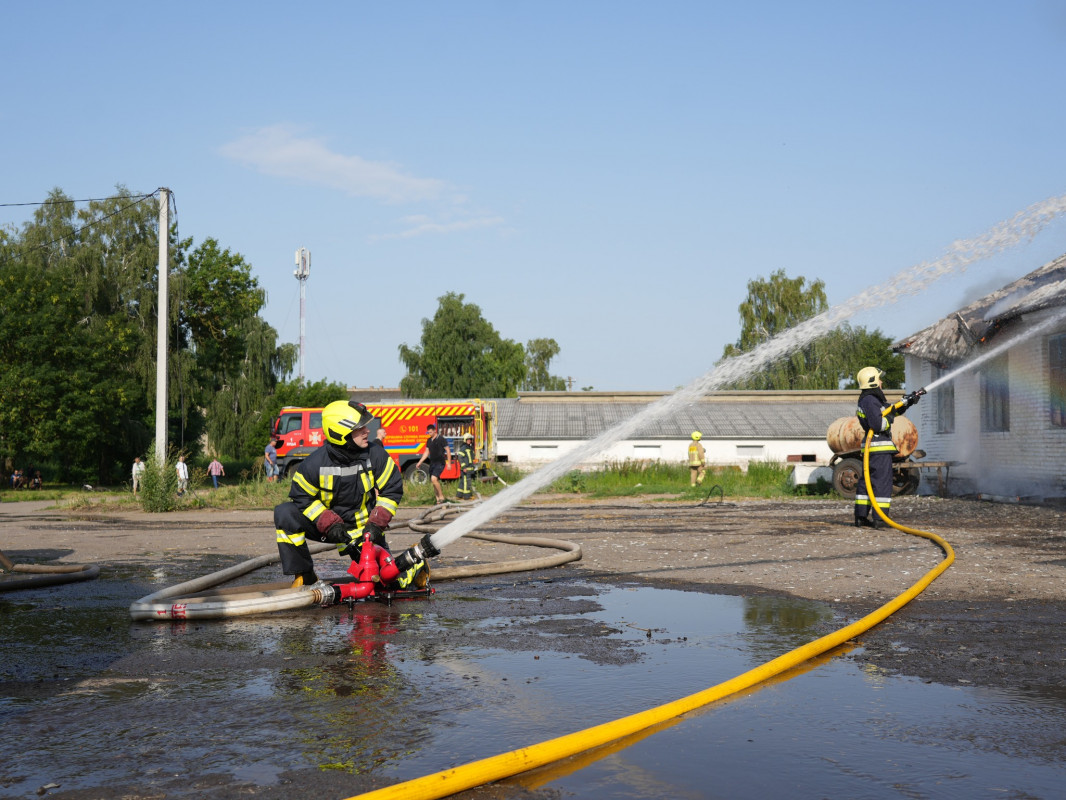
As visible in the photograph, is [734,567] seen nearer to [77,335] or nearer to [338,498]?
[338,498]

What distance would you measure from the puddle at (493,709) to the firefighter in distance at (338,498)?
877 mm

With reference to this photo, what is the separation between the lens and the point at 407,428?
31.0 m

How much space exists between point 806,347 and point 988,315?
36.4 metres

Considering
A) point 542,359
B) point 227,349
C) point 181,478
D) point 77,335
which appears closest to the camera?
point 181,478

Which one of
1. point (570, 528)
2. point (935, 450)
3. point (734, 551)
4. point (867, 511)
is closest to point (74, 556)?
point (570, 528)

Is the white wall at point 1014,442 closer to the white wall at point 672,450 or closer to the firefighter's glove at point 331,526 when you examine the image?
the firefighter's glove at point 331,526

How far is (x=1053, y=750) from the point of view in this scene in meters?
3.53

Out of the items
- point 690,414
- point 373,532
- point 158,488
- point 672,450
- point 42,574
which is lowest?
point 42,574

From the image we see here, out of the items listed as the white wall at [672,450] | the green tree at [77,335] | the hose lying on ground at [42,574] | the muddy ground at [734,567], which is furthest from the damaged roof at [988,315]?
the green tree at [77,335]

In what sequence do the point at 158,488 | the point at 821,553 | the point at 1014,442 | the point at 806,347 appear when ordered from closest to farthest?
the point at 821,553 → the point at 1014,442 → the point at 158,488 → the point at 806,347

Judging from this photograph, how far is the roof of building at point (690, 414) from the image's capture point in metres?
40.4

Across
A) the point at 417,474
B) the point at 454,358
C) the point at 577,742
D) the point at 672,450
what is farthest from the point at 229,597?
the point at 454,358

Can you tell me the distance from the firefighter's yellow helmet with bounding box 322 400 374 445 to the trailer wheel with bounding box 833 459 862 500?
552 inches

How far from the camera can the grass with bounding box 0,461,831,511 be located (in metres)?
20.7
